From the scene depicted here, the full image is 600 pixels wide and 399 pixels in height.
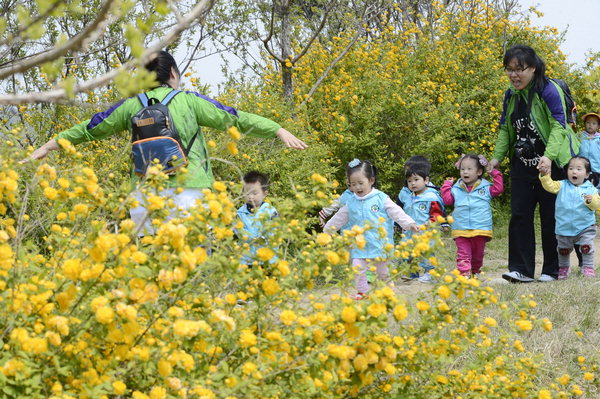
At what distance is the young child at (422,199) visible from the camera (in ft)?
19.7

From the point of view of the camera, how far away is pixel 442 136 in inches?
313

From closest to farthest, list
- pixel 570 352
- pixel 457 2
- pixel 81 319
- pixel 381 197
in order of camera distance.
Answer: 1. pixel 81 319
2. pixel 570 352
3. pixel 381 197
4. pixel 457 2

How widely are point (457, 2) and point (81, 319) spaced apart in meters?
15.0

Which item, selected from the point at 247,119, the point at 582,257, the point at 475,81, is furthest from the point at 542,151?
the point at 475,81

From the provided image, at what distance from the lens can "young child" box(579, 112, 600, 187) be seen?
24.5ft

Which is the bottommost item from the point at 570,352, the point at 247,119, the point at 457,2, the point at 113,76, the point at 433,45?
the point at 570,352

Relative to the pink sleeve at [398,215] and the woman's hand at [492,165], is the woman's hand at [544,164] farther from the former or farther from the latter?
the pink sleeve at [398,215]

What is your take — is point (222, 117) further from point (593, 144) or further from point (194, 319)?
point (593, 144)

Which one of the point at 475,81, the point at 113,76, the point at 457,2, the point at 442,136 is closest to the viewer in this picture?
the point at 113,76

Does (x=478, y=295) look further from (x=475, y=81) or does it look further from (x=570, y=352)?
(x=475, y=81)

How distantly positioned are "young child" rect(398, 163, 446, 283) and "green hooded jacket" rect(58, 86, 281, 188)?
2.56 metres

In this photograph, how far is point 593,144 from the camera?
7605 mm

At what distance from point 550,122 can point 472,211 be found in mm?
1081

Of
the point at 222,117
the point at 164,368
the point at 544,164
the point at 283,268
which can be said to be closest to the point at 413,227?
the point at 544,164
